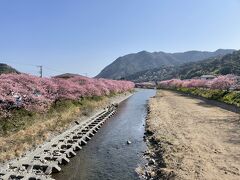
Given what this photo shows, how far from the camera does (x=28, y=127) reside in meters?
25.4

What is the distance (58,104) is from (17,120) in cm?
1206

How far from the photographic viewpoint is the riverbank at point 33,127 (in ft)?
69.0

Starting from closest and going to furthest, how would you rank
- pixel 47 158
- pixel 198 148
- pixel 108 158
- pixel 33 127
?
1. pixel 47 158
2. pixel 108 158
3. pixel 198 148
4. pixel 33 127

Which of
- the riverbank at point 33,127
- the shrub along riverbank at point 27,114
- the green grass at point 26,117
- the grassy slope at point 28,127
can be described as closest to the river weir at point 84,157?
the riverbank at point 33,127

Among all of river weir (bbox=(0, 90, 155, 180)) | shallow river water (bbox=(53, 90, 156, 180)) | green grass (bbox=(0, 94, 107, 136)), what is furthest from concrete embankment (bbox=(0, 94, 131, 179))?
green grass (bbox=(0, 94, 107, 136))

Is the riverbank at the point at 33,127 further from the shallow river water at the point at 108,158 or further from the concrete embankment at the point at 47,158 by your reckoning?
the shallow river water at the point at 108,158

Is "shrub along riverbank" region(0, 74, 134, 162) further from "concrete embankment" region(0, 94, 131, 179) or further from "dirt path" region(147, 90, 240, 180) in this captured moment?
"dirt path" region(147, 90, 240, 180)

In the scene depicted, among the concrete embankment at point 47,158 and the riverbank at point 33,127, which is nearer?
the concrete embankment at point 47,158

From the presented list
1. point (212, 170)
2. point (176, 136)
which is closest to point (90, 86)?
point (176, 136)

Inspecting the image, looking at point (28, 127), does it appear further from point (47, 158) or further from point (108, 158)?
point (108, 158)

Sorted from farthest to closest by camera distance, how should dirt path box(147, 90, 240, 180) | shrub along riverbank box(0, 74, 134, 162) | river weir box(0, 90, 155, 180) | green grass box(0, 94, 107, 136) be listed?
green grass box(0, 94, 107, 136), shrub along riverbank box(0, 74, 134, 162), river weir box(0, 90, 155, 180), dirt path box(147, 90, 240, 180)

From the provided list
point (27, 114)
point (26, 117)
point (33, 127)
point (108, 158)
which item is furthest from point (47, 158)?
point (27, 114)

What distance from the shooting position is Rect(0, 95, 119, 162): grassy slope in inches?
829

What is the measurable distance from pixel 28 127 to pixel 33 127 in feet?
2.01
